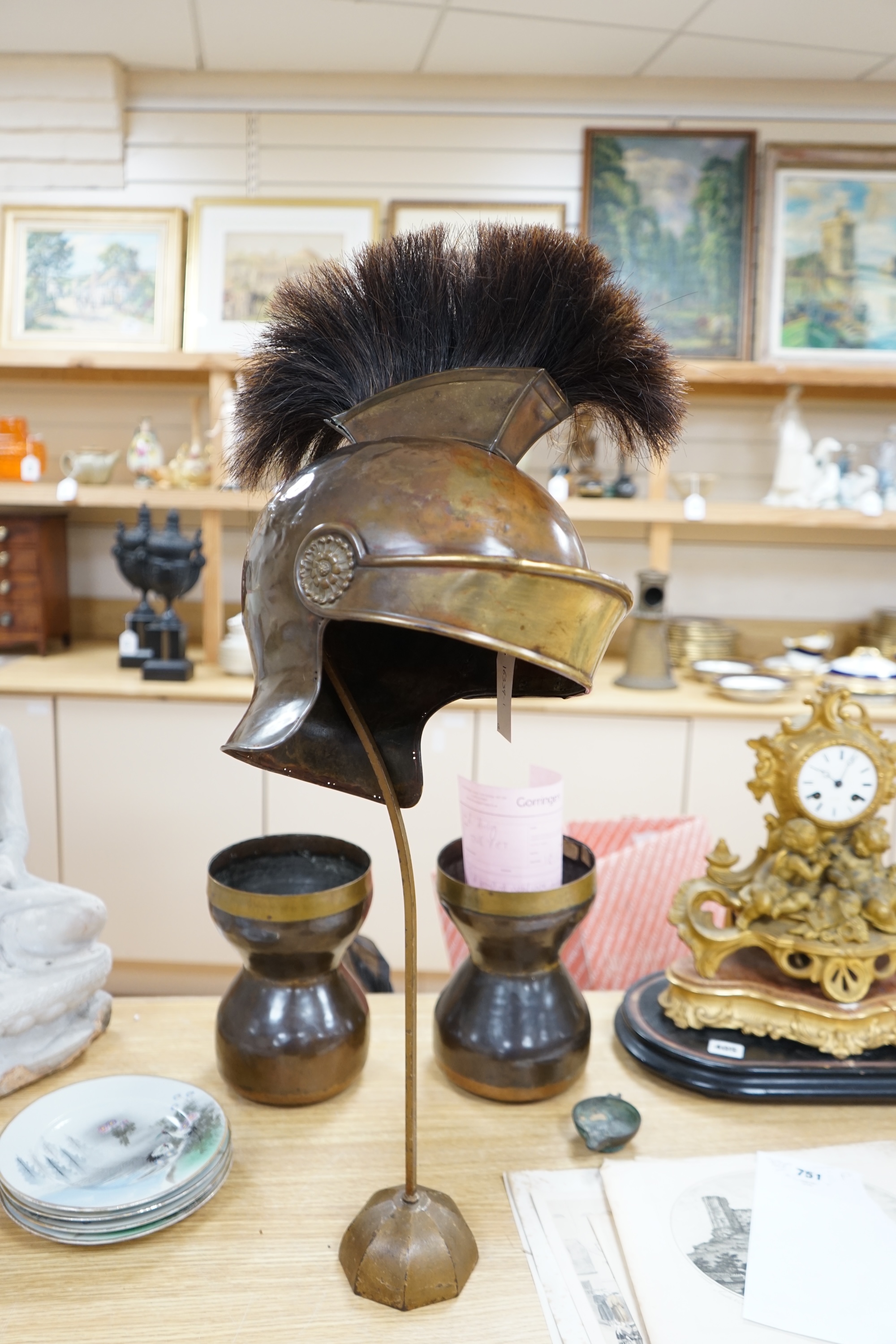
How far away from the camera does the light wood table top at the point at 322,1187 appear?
726 millimetres

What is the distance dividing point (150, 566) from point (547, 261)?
2387 millimetres

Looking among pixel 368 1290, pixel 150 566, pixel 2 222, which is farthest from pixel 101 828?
pixel 368 1290

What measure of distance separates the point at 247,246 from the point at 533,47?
1.10 m

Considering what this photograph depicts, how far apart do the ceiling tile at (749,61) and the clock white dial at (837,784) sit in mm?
2695

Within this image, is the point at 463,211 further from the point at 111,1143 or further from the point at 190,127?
the point at 111,1143

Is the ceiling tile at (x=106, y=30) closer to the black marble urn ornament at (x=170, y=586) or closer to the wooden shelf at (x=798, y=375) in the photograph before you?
the black marble urn ornament at (x=170, y=586)

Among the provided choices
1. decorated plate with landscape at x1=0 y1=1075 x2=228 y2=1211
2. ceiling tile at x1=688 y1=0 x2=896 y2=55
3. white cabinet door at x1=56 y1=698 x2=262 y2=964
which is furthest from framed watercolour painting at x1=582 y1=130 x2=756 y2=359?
decorated plate with landscape at x1=0 y1=1075 x2=228 y2=1211

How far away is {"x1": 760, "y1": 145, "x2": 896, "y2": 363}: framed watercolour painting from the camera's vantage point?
3.28 meters

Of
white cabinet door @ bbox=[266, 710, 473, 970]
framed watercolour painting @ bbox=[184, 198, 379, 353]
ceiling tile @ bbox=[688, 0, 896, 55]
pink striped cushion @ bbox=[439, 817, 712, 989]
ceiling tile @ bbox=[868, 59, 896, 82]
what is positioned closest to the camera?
pink striped cushion @ bbox=[439, 817, 712, 989]

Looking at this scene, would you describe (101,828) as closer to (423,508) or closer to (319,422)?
(319,422)

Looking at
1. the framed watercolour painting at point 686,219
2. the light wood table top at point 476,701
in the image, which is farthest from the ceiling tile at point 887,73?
the light wood table top at point 476,701

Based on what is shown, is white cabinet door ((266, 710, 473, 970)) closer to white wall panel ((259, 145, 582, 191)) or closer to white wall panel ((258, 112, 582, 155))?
white wall panel ((259, 145, 582, 191))

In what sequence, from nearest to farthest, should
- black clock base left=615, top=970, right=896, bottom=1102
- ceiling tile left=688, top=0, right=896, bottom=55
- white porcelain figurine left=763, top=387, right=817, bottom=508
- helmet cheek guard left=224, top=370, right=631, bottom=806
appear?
helmet cheek guard left=224, top=370, right=631, bottom=806 < black clock base left=615, top=970, right=896, bottom=1102 < ceiling tile left=688, top=0, right=896, bottom=55 < white porcelain figurine left=763, top=387, right=817, bottom=508

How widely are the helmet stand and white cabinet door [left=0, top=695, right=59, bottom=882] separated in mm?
2324
